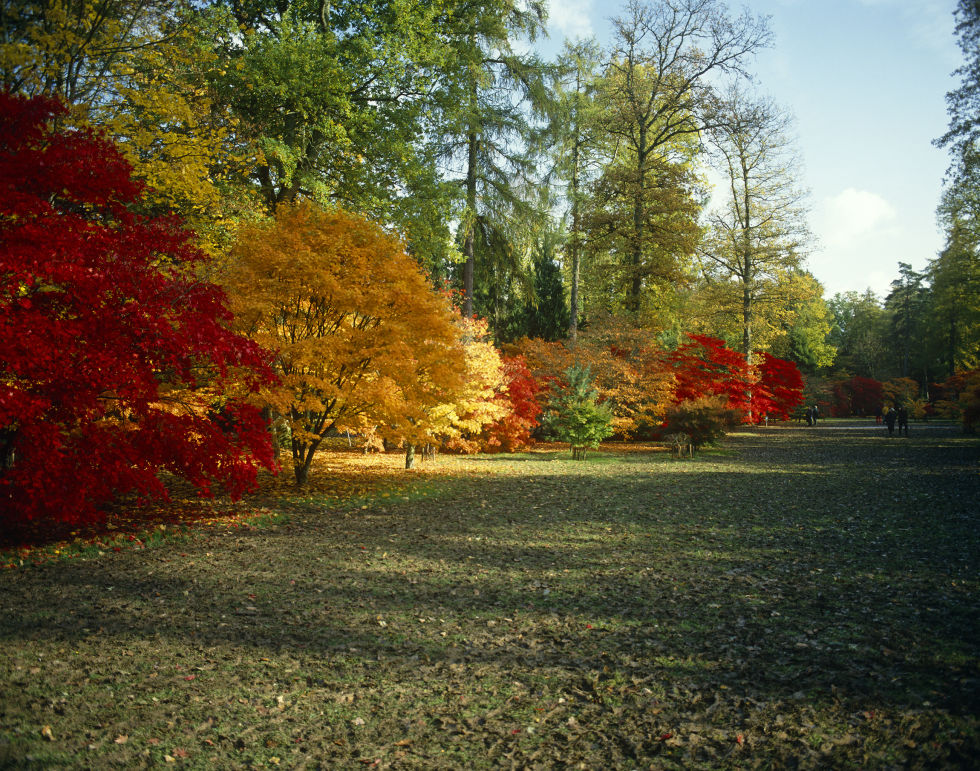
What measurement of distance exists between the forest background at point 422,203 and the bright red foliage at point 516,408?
4.0 inches

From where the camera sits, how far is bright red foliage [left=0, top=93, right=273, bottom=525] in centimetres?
591

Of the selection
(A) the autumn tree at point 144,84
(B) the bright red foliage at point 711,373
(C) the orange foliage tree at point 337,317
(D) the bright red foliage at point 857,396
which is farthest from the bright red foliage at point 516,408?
(D) the bright red foliage at point 857,396

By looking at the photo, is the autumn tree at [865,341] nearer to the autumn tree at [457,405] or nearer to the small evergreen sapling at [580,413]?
the small evergreen sapling at [580,413]

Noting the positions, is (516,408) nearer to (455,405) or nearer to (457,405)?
(457,405)

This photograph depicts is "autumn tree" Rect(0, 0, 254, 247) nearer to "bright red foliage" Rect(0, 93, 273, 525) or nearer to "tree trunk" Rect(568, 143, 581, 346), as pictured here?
"bright red foliage" Rect(0, 93, 273, 525)

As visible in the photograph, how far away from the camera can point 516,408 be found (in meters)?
20.0

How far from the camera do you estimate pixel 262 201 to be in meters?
15.4

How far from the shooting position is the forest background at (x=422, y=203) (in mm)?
9867

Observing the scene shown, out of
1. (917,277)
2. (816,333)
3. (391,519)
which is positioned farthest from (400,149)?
(917,277)

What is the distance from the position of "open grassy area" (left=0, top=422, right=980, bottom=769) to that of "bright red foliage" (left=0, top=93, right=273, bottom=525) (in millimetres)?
972

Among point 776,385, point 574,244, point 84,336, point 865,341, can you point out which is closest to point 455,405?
point 84,336

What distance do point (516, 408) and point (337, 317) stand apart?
10174 millimetres

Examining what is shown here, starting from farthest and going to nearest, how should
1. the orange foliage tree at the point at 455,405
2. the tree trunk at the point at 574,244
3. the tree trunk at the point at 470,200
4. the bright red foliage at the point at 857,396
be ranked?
the bright red foliage at the point at 857,396 < the tree trunk at the point at 574,244 < the tree trunk at the point at 470,200 < the orange foliage tree at the point at 455,405

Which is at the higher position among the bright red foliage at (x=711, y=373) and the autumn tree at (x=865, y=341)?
the autumn tree at (x=865, y=341)
